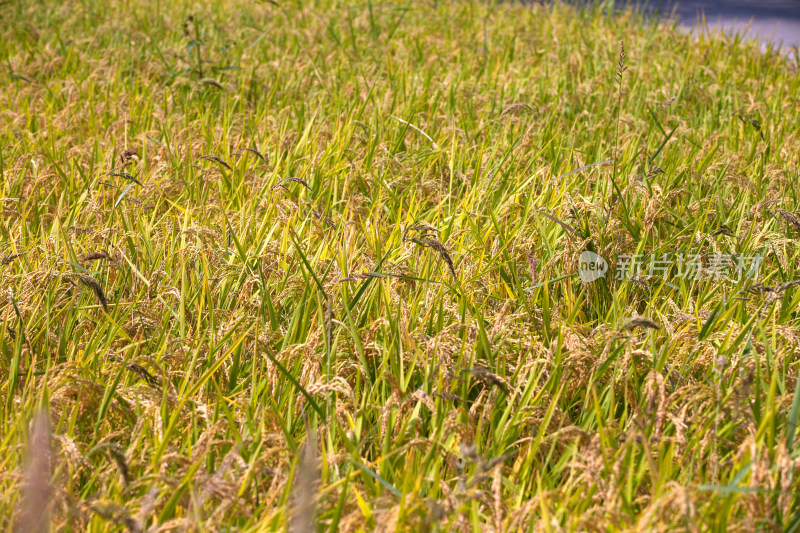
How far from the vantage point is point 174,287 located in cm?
189

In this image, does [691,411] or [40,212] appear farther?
[40,212]

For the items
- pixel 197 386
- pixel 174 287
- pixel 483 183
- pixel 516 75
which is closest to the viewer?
pixel 197 386

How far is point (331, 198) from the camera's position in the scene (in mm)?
2777

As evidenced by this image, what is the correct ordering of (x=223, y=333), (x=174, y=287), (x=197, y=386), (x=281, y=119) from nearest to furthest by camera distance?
(x=197, y=386) < (x=223, y=333) < (x=174, y=287) < (x=281, y=119)

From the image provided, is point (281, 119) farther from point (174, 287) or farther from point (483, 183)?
point (174, 287)

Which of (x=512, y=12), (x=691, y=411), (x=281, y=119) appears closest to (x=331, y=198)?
(x=281, y=119)

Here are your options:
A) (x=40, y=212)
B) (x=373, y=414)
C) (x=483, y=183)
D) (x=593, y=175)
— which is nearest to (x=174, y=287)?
(x=373, y=414)

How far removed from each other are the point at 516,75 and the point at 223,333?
10.3 ft

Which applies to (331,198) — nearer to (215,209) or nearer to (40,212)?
(215,209)

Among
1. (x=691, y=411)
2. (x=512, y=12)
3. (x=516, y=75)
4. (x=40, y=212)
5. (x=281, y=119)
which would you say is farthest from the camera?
(x=512, y=12)

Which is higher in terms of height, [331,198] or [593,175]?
[593,175]

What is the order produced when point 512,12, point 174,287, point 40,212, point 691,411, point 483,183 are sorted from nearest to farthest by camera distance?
point 691,411 → point 174,287 → point 40,212 → point 483,183 → point 512,12

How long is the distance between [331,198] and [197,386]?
138cm

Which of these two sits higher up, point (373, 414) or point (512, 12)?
point (512, 12)
